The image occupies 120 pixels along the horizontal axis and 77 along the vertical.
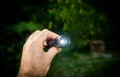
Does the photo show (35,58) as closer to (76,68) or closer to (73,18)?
(76,68)

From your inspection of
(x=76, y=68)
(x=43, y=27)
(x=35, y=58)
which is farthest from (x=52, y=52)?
(x=76, y=68)

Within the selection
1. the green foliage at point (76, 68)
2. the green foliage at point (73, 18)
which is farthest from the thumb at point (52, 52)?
the green foliage at point (76, 68)

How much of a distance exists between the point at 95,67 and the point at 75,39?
0.84 metres

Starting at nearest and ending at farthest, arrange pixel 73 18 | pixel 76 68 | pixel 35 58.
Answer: pixel 35 58 → pixel 76 68 → pixel 73 18

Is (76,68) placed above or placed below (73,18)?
below

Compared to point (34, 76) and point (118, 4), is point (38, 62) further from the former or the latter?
point (118, 4)

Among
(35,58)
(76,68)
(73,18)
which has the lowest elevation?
(76,68)

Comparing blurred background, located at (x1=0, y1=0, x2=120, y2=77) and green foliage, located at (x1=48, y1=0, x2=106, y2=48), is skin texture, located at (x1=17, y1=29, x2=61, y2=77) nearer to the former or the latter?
blurred background, located at (x1=0, y1=0, x2=120, y2=77)

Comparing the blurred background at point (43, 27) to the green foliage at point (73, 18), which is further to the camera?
the green foliage at point (73, 18)

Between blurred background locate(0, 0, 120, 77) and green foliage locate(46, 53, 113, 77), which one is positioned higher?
blurred background locate(0, 0, 120, 77)

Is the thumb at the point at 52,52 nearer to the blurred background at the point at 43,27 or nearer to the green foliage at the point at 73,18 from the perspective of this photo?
the blurred background at the point at 43,27

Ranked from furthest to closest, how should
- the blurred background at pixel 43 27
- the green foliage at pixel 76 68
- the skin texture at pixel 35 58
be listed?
the green foliage at pixel 76 68, the blurred background at pixel 43 27, the skin texture at pixel 35 58

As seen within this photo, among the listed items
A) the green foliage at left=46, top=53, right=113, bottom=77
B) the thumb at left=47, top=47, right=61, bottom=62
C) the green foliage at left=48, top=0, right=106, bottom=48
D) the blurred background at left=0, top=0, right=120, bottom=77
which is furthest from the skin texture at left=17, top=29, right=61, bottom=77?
the green foliage at left=46, top=53, right=113, bottom=77

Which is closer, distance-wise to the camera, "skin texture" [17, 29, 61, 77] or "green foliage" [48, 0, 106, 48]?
"skin texture" [17, 29, 61, 77]
